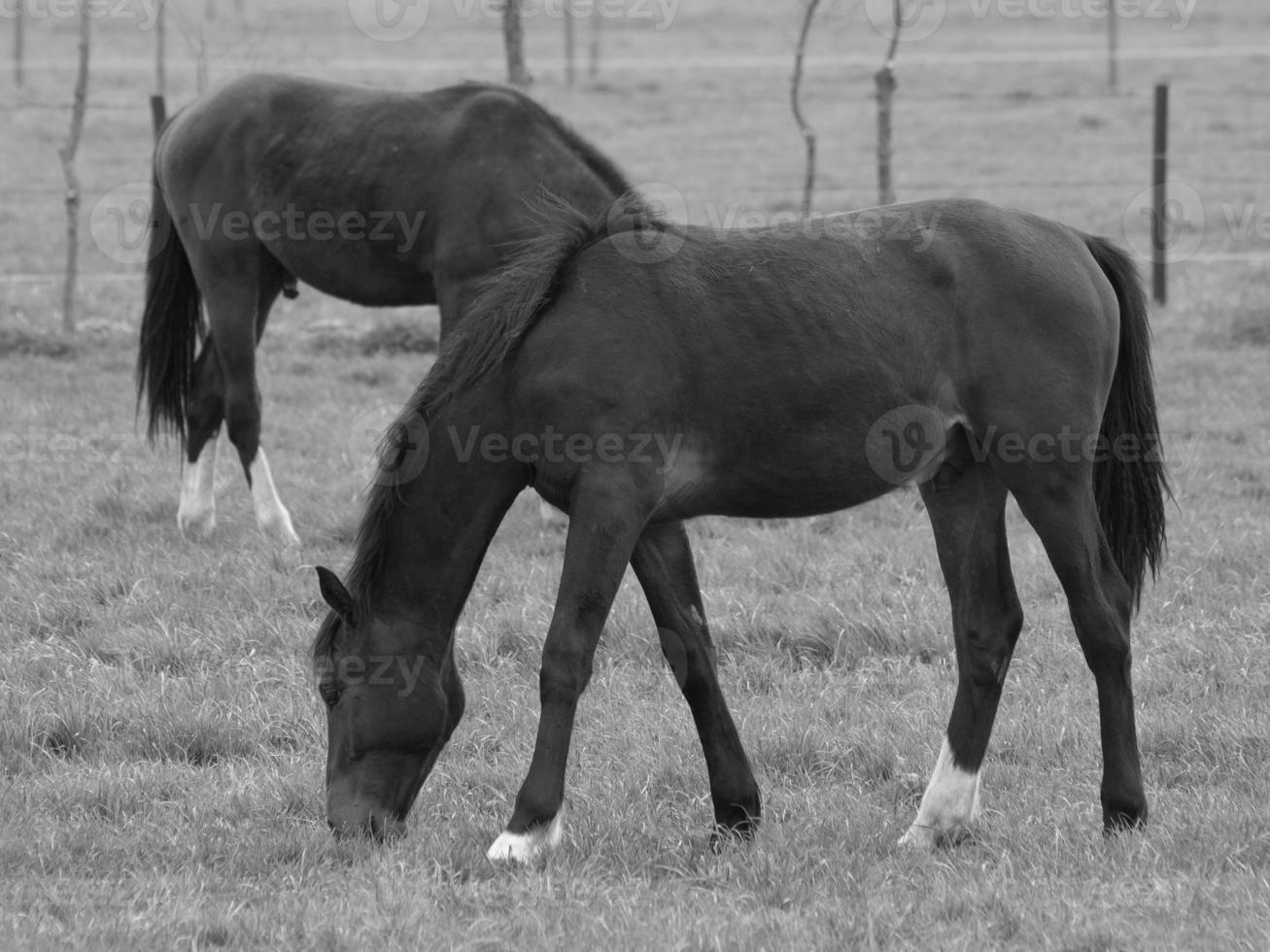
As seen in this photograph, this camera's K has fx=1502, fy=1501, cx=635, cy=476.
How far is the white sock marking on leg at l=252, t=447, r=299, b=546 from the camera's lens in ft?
22.9

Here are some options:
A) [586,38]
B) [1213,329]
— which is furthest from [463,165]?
[586,38]

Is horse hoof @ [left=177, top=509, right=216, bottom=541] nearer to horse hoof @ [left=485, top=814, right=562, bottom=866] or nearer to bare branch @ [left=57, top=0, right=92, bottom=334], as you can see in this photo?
horse hoof @ [left=485, top=814, right=562, bottom=866]

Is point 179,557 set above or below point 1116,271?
below

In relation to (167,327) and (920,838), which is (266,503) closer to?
(167,327)

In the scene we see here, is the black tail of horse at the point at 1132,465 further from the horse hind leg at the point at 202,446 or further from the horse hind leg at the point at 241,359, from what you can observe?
the horse hind leg at the point at 202,446

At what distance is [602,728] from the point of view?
478cm

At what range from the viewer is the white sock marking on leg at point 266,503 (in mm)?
6992

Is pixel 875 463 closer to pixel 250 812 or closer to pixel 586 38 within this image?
pixel 250 812

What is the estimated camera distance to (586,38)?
3694 centimetres

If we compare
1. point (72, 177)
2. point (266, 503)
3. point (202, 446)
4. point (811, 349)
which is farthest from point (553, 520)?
point (72, 177)

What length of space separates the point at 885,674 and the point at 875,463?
5.19 ft

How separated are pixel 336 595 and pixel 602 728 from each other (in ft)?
4.25

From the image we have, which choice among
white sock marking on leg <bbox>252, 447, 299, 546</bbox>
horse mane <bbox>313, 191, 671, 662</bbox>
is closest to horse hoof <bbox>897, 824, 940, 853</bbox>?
horse mane <bbox>313, 191, 671, 662</bbox>

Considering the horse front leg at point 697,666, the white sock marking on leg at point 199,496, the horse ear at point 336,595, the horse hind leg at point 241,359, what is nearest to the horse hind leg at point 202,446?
the white sock marking on leg at point 199,496
